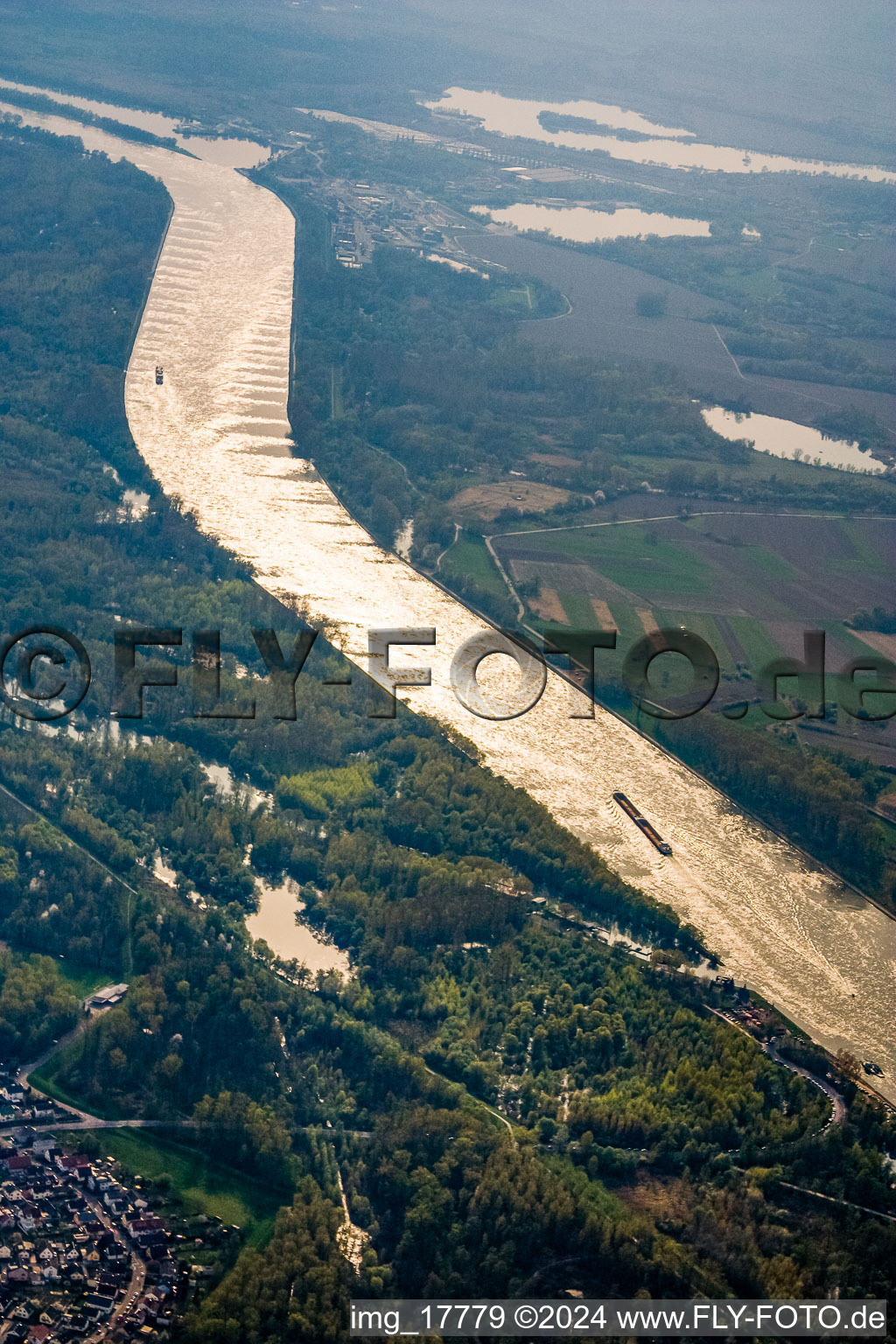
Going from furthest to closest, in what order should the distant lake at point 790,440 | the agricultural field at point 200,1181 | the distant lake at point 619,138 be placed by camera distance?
1. the distant lake at point 619,138
2. the distant lake at point 790,440
3. the agricultural field at point 200,1181

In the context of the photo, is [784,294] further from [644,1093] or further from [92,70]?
[644,1093]

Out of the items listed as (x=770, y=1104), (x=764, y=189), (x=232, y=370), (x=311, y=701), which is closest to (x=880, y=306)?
(x=764, y=189)

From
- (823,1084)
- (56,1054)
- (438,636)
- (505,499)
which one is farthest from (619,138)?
(56,1054)

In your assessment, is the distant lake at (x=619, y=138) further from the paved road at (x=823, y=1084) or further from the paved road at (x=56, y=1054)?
the paved road at (x=56, y=1054)

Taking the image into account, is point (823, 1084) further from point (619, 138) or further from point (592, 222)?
point (619, 138)

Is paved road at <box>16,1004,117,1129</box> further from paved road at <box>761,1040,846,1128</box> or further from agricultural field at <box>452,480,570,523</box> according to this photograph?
agricultural field at <box>452,480,570,523</box>

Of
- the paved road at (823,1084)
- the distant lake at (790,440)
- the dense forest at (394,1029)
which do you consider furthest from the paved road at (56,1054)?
the distant lake at (790,440)

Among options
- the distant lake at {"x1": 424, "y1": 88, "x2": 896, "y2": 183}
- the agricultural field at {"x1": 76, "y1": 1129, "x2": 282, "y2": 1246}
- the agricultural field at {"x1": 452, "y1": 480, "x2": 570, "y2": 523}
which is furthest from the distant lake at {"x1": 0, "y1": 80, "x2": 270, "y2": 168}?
the agricultural field at {"x1": 76, "y1": 1129, "x2": 282, "y2": 1246}
